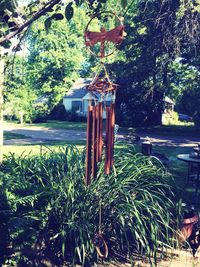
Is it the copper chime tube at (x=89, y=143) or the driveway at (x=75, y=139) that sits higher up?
the copper chime tube at (x=89, y=143)

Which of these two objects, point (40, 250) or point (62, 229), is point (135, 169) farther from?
point (40, 250)

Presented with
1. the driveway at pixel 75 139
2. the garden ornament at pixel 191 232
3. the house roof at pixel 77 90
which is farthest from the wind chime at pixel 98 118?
the house roof at pixel 77 90

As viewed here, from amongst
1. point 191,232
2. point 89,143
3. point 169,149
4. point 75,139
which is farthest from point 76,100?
point 89,143

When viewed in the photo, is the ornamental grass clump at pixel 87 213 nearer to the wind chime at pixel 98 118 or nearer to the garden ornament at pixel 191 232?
the garden ornament at pixel 191 232

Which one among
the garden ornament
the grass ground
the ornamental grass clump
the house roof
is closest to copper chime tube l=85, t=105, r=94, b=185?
the ornamental grass clump

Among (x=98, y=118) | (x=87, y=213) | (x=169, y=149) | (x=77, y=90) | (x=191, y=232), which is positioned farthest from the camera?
(x=77, y=90)

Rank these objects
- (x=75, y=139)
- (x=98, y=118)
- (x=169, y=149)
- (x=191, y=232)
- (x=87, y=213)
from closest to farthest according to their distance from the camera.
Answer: (x=98, y=118)
(x=87, y=213)
(x=191, y=232)
(x=169, y=149)
(x=75, y=139)

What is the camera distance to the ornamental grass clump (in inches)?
179

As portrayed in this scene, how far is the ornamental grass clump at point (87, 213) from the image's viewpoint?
14.9 feet

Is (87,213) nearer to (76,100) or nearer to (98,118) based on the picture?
(98,118)

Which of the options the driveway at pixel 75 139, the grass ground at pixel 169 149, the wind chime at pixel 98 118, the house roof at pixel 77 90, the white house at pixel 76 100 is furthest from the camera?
the house roof at pixel 77 90

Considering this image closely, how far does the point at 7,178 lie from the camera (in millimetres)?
5902

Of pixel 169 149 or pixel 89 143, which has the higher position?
pixel 89 143

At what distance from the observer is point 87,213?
4867mm
